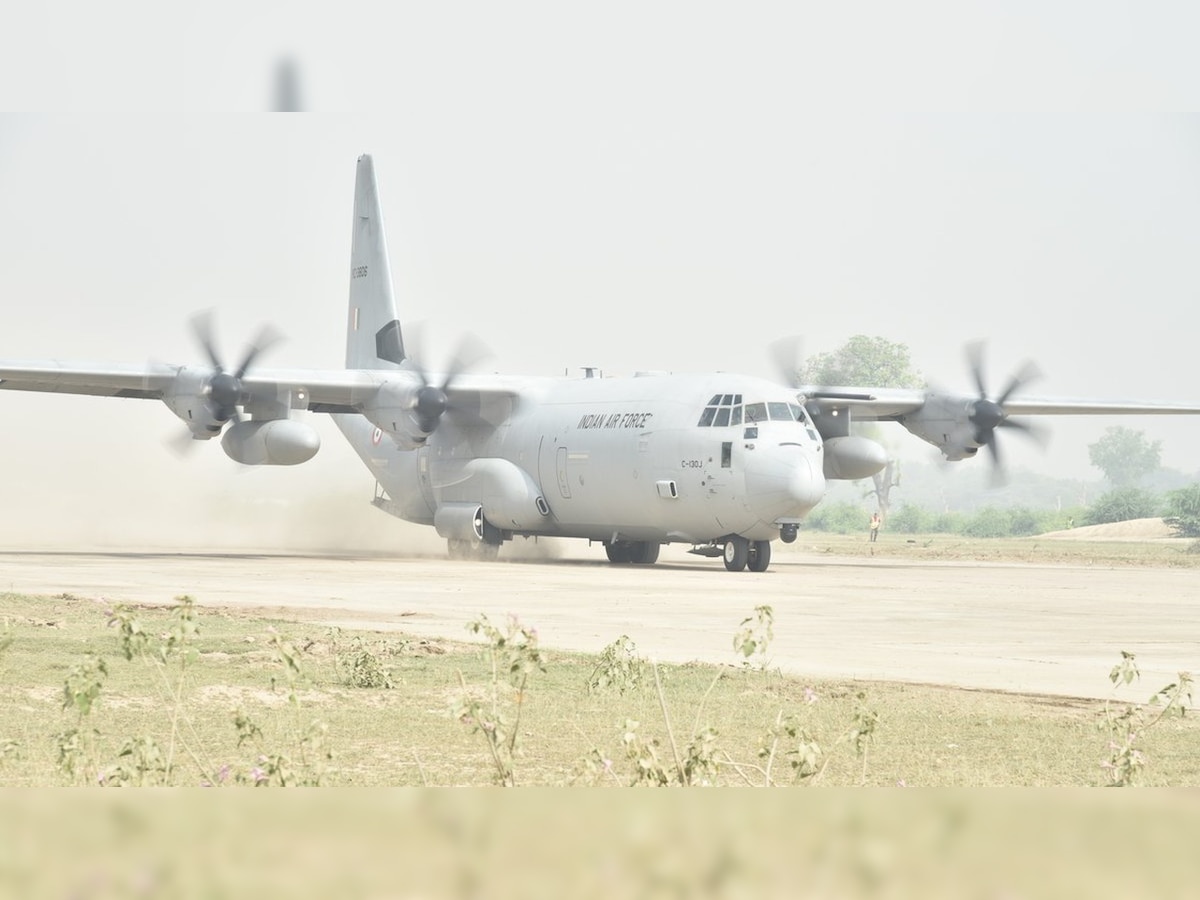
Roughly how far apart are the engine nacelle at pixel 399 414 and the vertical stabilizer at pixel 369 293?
23.4ft

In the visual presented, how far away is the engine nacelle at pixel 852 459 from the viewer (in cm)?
3192

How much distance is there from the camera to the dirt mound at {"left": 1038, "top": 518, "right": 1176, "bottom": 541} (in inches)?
2482

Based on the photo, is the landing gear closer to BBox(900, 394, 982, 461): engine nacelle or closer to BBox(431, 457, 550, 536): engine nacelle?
BBox(431, 457, 550, 536): engine nacelle

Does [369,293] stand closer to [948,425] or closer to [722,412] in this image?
[722,412]

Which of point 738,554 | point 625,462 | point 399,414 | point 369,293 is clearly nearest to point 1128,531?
point 369,293

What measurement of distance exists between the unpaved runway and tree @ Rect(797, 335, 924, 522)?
15.9ft

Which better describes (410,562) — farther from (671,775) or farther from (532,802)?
(532,802)

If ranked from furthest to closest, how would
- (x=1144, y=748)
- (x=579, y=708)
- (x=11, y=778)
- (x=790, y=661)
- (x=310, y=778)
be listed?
(x=790, y=661) → (x=579, y=708) → (x=1144, y=748) → (x=11, y=778) → (x=310, y=778)

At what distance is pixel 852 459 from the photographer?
105ft

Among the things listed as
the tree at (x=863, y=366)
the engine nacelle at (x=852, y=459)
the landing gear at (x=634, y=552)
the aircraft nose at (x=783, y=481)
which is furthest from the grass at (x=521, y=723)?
the tree at (x=863, y=366)

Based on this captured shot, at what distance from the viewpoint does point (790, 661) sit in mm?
12617

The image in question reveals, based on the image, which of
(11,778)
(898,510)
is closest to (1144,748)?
(11,778)

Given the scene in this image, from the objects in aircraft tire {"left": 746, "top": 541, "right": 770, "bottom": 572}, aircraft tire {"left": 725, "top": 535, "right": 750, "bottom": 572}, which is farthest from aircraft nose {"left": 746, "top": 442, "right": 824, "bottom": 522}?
aircraft tire {"left": 746, "top": 541, "right": 770, "bottom": 572}

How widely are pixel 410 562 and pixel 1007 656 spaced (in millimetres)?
21362
